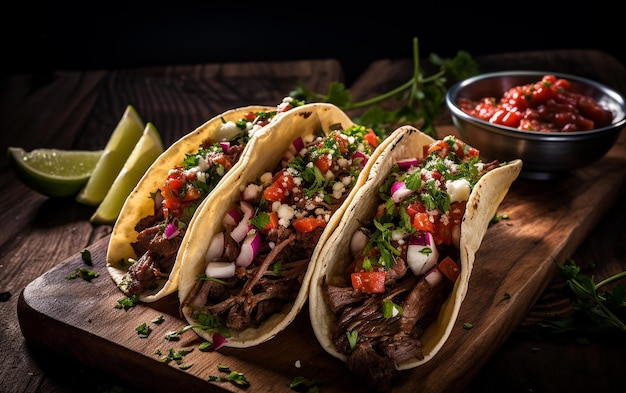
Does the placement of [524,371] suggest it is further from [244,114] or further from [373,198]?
[244,114]

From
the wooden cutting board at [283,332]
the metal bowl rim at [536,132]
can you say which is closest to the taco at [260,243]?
the wooden cutting board at [283,332]

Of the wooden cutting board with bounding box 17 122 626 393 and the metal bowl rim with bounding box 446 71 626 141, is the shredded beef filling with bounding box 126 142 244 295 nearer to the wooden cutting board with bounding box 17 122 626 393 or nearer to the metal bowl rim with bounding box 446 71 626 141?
the wooden cutting board with bounding box 17 122 626 393

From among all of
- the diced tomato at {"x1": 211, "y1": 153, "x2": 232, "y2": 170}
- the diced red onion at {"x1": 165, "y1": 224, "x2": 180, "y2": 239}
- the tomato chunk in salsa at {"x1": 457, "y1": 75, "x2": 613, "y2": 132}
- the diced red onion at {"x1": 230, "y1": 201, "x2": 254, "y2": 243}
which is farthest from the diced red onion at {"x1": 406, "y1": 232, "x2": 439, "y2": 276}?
the tomato chunk in salsa at {"x1": 457, "y1": 75, "x2": 613, "y2": 132}

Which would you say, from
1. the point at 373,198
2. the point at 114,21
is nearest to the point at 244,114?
the point at 373,198

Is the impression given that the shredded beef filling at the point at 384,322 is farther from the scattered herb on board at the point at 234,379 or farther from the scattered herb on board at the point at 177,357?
the scattered herb on board at the point at 177,357

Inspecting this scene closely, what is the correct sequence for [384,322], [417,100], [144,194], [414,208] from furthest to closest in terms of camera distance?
[417,100] → [144,194] → [414,208] → [384,322]

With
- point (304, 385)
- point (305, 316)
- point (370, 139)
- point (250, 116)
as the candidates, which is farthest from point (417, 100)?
point (304, 385)

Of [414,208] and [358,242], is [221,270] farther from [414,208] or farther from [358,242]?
[414,208]
